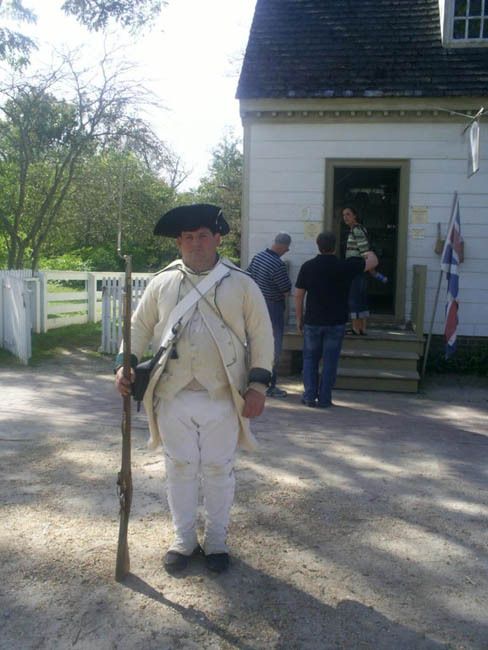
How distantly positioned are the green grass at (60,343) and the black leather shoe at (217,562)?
7579mm

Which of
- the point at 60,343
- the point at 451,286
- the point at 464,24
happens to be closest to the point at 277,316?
the point at 451,286

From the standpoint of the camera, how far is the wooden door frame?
10.4 metres

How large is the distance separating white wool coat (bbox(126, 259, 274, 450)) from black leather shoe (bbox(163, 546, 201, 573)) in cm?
62

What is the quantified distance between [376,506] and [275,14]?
30.7 ft

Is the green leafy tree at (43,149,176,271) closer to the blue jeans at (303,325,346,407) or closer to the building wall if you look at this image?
the building wall

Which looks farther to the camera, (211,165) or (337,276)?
(211,165)

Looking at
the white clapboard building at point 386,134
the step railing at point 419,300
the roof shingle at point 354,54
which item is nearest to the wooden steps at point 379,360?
the step railing at point 419,300

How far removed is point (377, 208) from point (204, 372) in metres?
9.74

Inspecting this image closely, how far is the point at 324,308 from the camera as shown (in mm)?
7789

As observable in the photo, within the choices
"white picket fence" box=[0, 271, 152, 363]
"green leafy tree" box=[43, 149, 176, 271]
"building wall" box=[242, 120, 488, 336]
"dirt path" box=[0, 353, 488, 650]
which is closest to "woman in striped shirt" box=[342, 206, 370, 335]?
"building wall" box=[242, 120, 488, 336]

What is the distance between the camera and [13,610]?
330 centimetres

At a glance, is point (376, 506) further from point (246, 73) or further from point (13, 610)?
point (246, 73)

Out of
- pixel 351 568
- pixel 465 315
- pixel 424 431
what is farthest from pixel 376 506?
pixel 465 315

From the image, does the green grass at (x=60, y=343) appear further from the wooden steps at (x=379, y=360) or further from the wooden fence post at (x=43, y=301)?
the wooden steps at (x=379, y=360)
